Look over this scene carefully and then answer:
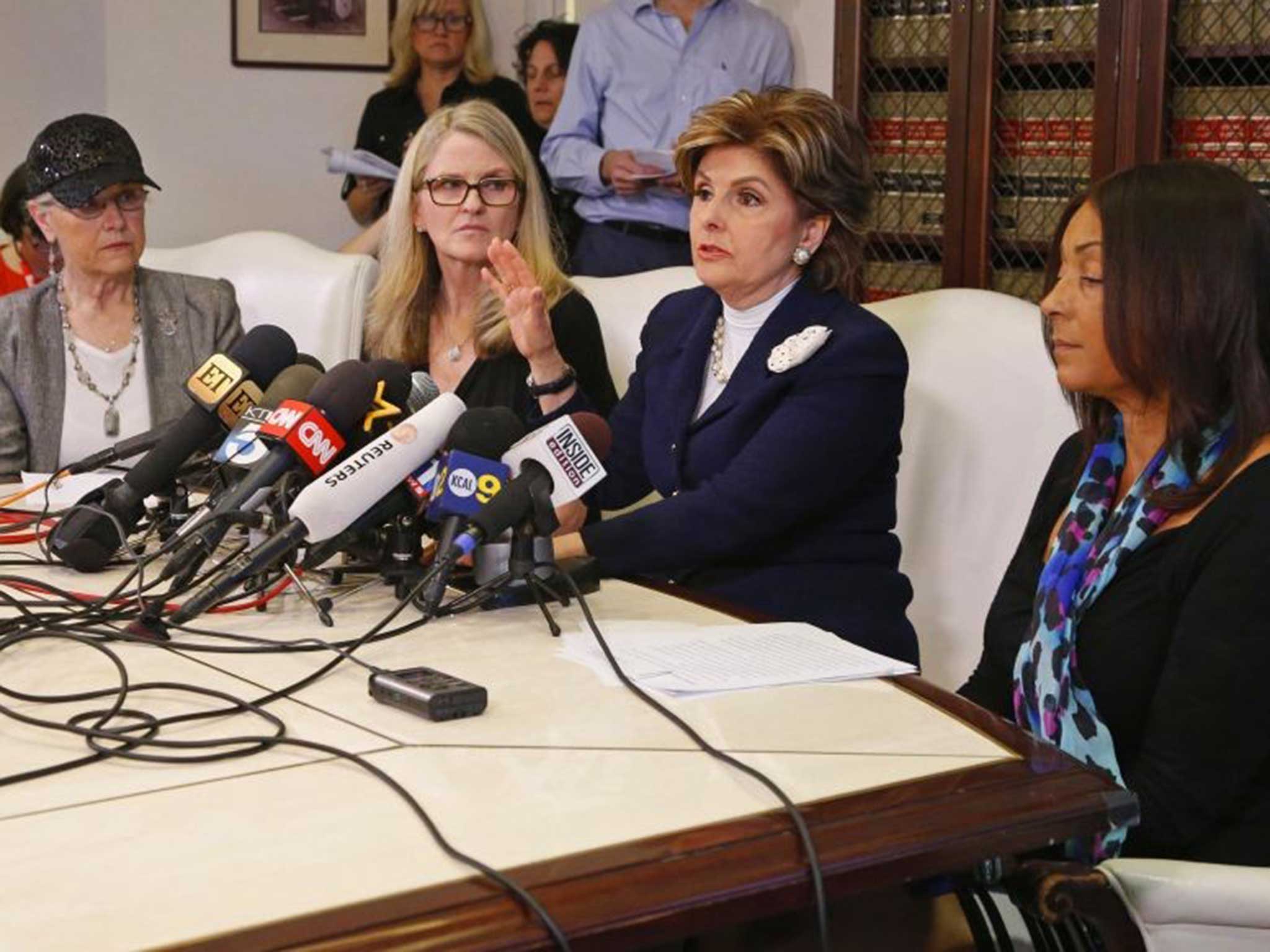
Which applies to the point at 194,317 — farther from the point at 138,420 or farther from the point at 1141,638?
the point at 1141,638

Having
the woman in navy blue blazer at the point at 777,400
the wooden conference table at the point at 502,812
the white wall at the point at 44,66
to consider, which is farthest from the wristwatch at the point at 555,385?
the white wall at the point at 44,66

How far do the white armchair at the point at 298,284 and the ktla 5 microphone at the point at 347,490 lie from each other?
5.50 ft

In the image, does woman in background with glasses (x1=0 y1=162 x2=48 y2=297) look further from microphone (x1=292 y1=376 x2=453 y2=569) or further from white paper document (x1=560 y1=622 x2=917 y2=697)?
white paper document (x1=560 y1=622 x2=917 y2=697)

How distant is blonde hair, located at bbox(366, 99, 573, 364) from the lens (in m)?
3.18

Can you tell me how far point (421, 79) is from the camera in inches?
216

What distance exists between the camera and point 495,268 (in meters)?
2.95

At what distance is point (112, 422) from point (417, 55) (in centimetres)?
263

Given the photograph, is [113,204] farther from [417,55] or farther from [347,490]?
[417,55]

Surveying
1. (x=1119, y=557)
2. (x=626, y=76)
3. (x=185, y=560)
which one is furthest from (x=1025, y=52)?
(x=185, y=560)

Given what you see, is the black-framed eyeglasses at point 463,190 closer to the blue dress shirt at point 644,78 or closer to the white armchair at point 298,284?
the white armchair at point 298,284

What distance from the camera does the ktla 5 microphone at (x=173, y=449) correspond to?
2.15 m

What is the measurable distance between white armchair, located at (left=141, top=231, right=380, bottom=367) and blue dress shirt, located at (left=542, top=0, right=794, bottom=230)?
89 cm

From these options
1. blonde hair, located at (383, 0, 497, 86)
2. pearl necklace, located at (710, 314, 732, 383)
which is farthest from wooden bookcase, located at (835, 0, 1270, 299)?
blonde hair, located at (383, 0, 497, 86)

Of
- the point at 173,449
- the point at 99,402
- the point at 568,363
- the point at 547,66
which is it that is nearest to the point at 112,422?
the point at 99,402
